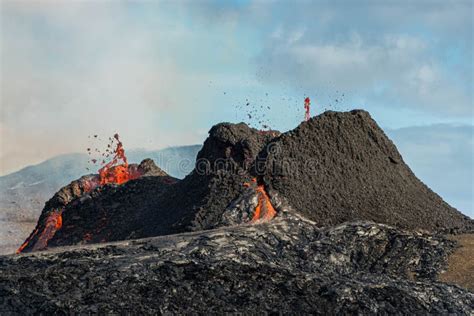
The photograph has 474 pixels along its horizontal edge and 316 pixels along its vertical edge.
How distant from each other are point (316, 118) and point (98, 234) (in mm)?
6567

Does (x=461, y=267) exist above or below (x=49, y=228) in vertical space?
below

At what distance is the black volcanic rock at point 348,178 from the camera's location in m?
17.6

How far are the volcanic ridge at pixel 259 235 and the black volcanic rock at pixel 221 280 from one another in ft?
0.09

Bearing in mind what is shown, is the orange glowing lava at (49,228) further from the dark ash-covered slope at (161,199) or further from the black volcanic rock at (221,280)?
the black volcanic rock at (221,280)

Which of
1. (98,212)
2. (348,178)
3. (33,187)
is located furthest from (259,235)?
(33,187)

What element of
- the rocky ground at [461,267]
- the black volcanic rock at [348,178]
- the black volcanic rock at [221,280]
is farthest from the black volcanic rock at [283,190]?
the black volcanic rock at [221,280]

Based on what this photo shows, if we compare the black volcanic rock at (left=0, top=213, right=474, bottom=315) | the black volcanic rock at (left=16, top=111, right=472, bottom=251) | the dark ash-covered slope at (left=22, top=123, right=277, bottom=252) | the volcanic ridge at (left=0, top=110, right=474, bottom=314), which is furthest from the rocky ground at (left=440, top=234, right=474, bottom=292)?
the dark ash-covered slope at (left=22, top=123, right=277, bottom=252)

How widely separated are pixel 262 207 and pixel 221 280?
181 inches

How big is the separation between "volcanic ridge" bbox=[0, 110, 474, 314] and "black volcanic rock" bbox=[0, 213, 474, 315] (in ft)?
0.09

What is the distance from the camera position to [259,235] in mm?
14594

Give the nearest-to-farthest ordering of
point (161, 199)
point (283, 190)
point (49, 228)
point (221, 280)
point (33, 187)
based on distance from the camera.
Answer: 1. point (221, 280)
2. point (283, 190)
3. point (161, 199)
4. point (49, 228)
5. point (33, 187)

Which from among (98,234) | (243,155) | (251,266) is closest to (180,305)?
(251,266)

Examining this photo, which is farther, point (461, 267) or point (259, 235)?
point (461, 267)

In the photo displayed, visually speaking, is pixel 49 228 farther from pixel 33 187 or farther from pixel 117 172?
pixel 33 187
